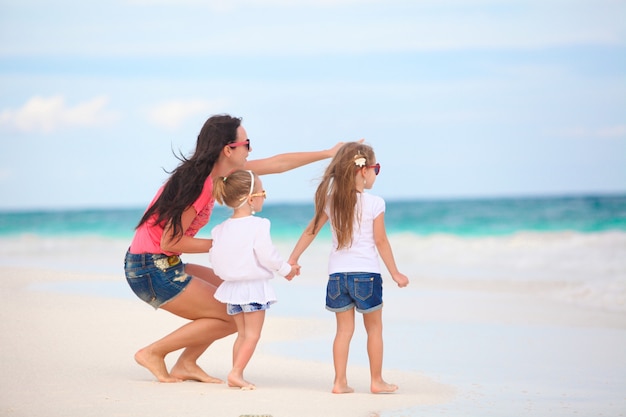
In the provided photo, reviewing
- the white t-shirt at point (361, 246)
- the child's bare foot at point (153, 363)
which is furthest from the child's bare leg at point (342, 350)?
the child's bare foot at point (153, 363)

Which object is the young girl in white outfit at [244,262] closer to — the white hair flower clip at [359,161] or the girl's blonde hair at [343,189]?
the girl's blonde hair at [343,189]

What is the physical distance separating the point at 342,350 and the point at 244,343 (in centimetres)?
55

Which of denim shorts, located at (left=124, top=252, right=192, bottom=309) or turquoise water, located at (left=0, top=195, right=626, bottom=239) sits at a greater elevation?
turquoise water, located at (left=0, top=195, right=626, bottom=239)

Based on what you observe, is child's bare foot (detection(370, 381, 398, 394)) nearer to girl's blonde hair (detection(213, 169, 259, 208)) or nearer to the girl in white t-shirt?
the girl in white t-shirt

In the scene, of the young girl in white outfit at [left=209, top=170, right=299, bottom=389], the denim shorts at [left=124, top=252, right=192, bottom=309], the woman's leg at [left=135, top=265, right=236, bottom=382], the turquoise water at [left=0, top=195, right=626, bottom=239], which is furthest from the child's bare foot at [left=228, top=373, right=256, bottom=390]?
the turquoise water at [left=0, top=195, right=626, bottom=239]

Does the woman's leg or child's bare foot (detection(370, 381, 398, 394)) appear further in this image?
the woman's leg

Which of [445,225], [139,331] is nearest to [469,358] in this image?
[139,331]

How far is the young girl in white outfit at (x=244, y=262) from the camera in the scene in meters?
4.59

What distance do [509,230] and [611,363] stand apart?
2233cm

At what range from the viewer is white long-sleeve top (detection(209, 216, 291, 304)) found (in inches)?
181

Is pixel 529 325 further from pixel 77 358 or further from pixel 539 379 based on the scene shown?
pixel 77 358

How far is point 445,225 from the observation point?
30156mm

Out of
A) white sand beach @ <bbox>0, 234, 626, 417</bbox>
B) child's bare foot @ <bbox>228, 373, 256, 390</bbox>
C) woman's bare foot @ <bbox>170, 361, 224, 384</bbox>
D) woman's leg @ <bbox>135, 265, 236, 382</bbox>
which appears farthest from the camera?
Answer: woman's bare foot @ <bbox>170, 361, 224, 384</bbox>

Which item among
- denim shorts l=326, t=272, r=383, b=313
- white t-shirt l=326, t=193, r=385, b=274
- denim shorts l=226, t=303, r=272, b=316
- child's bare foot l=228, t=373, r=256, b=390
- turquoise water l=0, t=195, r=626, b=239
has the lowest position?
child's bare foot l=228, t=373, r=256, b=390
